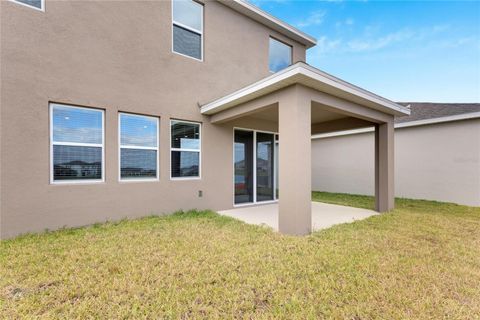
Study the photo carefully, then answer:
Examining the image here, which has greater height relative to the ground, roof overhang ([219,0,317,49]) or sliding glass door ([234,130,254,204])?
roof overhang ([219,0,317,49])

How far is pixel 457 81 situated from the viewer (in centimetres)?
1193

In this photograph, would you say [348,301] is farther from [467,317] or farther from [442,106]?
[442,106]

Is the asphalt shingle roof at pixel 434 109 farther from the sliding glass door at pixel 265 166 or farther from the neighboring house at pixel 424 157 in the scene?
the sliding glass door at pixel 265 166

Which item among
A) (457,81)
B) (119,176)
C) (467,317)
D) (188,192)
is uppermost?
(457,81)

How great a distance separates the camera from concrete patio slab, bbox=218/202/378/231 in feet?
19.2

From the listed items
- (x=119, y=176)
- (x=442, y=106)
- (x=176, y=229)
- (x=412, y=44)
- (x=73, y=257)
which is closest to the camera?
(x=73, y=257)

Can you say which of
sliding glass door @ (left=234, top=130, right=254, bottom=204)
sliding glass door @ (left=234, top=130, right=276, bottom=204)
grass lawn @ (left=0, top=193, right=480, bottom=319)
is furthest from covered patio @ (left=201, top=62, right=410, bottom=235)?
sliding glass door @ (left=234, top=130, right=276, bottom=204)

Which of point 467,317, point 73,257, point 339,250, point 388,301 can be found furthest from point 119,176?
point 467,317

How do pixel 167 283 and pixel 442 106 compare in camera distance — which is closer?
pixel 167 283

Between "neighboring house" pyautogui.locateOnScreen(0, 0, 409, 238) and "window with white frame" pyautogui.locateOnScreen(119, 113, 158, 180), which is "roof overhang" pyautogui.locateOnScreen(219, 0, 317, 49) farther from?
"window with white frame" pyautogui.locateOnScreen(119, 113, 158, 180)

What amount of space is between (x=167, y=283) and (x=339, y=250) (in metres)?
2.85

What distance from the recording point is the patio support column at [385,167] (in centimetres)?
709

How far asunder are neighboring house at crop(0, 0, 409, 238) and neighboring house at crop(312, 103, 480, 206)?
3782 mm

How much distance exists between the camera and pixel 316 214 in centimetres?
688
